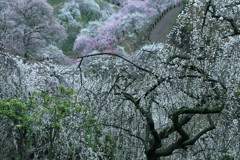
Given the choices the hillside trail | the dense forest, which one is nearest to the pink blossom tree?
the hillside trail

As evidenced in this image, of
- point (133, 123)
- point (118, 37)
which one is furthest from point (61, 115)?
point (118, 37)

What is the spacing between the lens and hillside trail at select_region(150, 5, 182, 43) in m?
23.7

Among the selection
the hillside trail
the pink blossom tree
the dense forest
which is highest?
the hillside trail

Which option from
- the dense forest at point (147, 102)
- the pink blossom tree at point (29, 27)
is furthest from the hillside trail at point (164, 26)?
the dense forest at point (147, 102)

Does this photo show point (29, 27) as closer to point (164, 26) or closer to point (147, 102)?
point (164, 26)

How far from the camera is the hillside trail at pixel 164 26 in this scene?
2367 cm

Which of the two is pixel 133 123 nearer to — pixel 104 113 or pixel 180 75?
pixel 104 113

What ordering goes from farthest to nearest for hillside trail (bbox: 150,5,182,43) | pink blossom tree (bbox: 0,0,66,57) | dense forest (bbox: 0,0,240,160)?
hillside trail (bbox: 150,5,182,43)
pink blossom tree (bbox: 0,0,66,57)
dense forest (bbox: 0,0,240,160)

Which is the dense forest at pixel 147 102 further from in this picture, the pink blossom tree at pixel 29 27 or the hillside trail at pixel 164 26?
the hillside trail at pixel 164 26

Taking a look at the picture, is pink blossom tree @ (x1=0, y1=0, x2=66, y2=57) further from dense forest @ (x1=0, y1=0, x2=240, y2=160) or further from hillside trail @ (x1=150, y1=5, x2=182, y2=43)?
dense forest @ (x1=0, y1=0, x2=240, y2=160)

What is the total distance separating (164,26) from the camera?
26156 millimetres

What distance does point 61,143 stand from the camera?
5.06 meters

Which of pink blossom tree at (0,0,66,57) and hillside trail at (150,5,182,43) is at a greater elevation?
hillside trail at (150,5,182,43)

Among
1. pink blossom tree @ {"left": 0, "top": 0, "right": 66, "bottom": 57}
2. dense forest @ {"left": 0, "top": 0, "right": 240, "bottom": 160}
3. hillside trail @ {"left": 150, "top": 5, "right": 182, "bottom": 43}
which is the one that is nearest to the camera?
dense forest @ {"left": 0, "top": 0, "right": 240, "bottom": 160}
